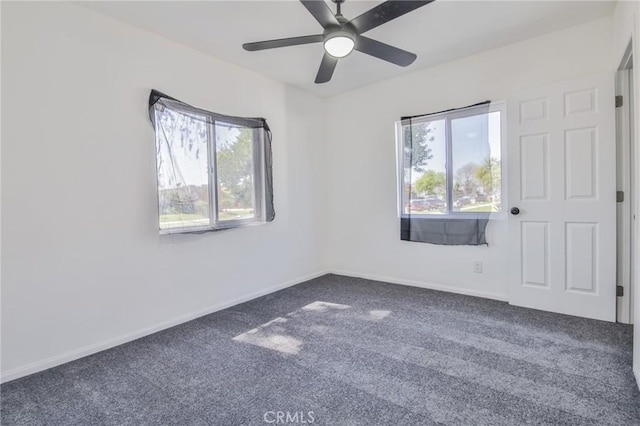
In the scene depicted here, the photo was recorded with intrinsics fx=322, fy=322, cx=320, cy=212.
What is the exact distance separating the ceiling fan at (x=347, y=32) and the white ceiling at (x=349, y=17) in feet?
1.09

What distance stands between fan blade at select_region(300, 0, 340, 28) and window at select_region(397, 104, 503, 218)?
1.91m

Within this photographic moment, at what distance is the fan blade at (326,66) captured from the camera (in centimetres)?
248

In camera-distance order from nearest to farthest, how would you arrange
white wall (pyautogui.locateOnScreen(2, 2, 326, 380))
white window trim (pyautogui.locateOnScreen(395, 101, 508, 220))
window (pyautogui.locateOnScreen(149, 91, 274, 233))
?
1. white wall (pyautogui.locateOnScreen(2, 2, 326, 380))
2. window (pyautogui.locateOnScreen(149, 91, 274, 233))
3. white window trim (pyautogui.locateOnScreen(395, 101, 508, 220))

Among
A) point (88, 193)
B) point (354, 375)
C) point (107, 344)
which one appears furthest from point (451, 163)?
point (107, 344)

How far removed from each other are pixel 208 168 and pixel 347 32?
5.81 ft

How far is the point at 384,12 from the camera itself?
1.98 metres

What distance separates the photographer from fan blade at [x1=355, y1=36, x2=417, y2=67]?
2.31 metres

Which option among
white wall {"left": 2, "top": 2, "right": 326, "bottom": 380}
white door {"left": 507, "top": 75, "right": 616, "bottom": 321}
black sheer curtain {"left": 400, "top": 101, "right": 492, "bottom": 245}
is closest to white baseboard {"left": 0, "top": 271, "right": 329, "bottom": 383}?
white wall {"left": 2, "top": 2, "right": 326, "bottom": 380}

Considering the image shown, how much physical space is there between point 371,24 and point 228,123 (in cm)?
175

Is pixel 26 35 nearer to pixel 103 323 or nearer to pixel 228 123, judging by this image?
pixel 228 123

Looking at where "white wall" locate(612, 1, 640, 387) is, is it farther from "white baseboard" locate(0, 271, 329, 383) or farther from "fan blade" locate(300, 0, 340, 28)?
"white baseboard" locate(0, 271, 329, 383)

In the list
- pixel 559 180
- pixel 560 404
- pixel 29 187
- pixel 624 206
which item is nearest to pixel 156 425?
pixel 29 187

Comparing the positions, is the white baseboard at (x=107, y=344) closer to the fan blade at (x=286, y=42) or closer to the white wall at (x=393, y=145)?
the white wall at (x=393, y=145)

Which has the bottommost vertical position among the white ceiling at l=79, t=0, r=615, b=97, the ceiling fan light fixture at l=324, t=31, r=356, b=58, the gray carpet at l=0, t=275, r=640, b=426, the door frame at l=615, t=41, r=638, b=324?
the gray carpet at l=0, t=275, r=640, b=426
